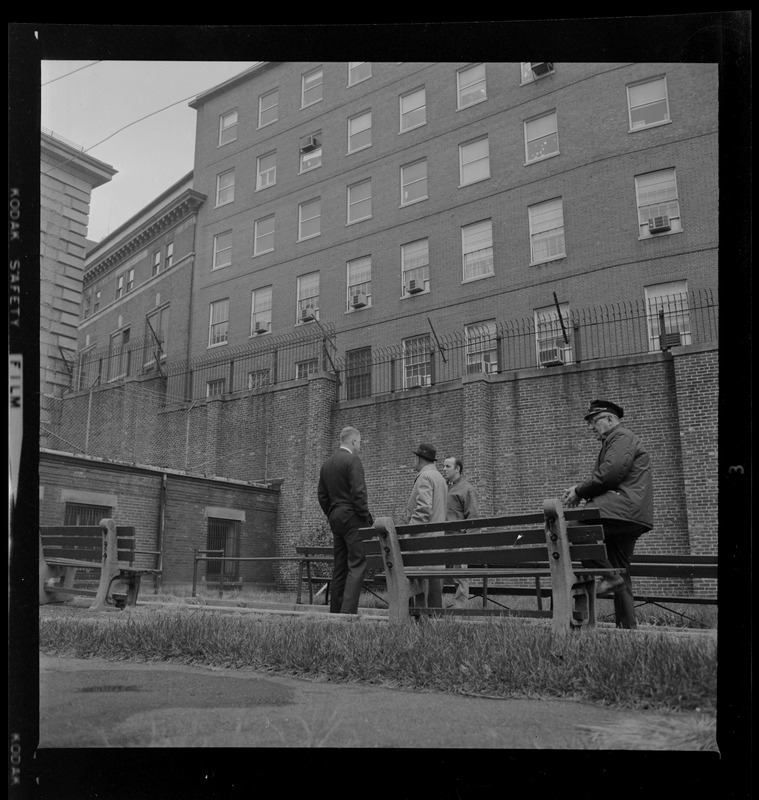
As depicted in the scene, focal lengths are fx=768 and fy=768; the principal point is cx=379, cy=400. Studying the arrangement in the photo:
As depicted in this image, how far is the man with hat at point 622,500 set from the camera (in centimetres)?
575

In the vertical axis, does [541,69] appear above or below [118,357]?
above

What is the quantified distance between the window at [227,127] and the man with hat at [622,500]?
25.1 m

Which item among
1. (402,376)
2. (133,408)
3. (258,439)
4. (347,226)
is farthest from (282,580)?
(347,226)

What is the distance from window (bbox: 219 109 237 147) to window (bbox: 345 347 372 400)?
29.6 ft

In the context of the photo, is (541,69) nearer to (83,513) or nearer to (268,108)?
(268,108)

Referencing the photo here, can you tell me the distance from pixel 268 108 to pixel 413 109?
5481mm

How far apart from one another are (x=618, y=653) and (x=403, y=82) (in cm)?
2616

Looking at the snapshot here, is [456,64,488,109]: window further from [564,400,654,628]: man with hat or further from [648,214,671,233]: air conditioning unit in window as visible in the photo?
[564,400,654,628]: man with hat

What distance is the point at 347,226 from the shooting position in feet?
92.3

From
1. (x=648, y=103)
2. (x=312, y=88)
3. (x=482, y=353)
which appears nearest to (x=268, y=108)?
(x=312, y=88)

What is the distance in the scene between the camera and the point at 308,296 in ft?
94.3

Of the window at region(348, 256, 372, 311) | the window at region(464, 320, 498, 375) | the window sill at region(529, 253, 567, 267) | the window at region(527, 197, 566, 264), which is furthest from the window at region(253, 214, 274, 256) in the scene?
the window sill at region(529, 253, 567, 267)

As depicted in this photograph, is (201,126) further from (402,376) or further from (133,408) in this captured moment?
(402,376)

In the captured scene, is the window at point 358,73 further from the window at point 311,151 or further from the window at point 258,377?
the window at point 258,377
